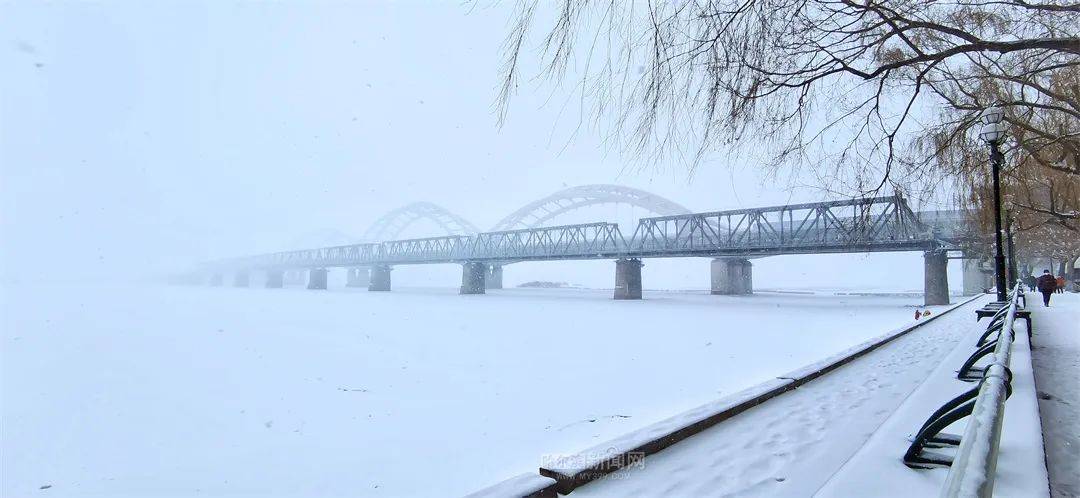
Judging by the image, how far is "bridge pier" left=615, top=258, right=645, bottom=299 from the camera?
Result: 47531 millimetres

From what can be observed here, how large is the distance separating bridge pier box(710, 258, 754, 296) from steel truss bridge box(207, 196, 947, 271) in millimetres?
3158

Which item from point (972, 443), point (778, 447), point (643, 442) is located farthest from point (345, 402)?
point (972, 443)

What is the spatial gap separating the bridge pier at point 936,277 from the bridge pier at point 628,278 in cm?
2101

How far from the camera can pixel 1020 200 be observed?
20.0m

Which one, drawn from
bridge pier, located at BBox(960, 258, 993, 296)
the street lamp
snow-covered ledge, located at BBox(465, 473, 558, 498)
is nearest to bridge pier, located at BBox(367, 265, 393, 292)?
bridge pier, located at BBox(960, 258, 993, 296)

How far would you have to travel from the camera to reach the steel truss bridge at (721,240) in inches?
334

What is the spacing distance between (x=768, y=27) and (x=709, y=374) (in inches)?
287

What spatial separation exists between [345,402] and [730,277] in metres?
57.3

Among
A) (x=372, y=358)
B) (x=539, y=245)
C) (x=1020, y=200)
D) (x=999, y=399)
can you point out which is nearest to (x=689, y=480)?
(x=999, y=399)

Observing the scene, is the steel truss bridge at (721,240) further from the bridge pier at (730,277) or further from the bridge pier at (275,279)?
the bridge pier at (275,279)

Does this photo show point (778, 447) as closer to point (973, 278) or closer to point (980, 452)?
point (980, 452)

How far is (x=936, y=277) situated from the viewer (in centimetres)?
3419

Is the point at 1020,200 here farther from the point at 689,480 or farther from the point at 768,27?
the point at 689,480

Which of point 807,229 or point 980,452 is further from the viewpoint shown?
point 807,229
